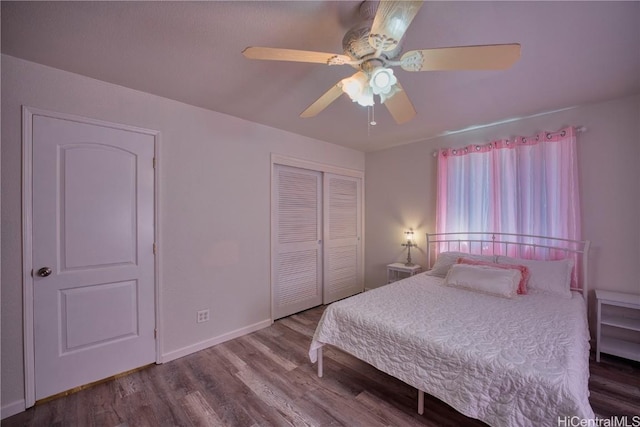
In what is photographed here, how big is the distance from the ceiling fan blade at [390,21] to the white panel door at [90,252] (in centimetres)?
212

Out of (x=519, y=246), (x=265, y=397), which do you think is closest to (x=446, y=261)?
(x=519, y=246)

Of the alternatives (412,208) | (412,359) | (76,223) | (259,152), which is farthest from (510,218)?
(76,223)

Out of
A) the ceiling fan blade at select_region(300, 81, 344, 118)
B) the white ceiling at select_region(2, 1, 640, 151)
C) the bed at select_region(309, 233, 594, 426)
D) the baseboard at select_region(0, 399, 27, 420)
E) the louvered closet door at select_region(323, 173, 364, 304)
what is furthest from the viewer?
the louvered closet door at select_region(323, 173, 364, 304)

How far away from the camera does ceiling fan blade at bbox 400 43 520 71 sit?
43.9 inches

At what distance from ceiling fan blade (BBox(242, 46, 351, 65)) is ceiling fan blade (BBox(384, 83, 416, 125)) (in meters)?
0.40

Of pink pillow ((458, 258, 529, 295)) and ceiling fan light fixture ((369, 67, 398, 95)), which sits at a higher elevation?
ceiling fan light fixture ((369, 67, 398, 95))

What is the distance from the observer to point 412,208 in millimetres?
3834

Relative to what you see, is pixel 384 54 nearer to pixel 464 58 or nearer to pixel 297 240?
pixel 464 58

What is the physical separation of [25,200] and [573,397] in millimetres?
3316

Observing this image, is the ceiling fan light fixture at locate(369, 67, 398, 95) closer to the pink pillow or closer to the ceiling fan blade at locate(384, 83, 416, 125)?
the ceiling fan blade at locate(384, 83, 416, 125)

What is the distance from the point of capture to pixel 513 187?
2.93 metres

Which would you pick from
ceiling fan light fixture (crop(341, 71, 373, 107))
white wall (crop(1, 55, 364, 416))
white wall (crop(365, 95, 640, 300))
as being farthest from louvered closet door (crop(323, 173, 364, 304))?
ceiling fan light fixture (crop(341, 71, 373, 107))

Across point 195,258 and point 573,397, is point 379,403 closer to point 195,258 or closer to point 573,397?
point 573,397

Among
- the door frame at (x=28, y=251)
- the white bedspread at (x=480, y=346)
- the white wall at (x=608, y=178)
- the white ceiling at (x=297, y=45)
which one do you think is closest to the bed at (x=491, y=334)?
the white bedspread at (x=480, y=346)
